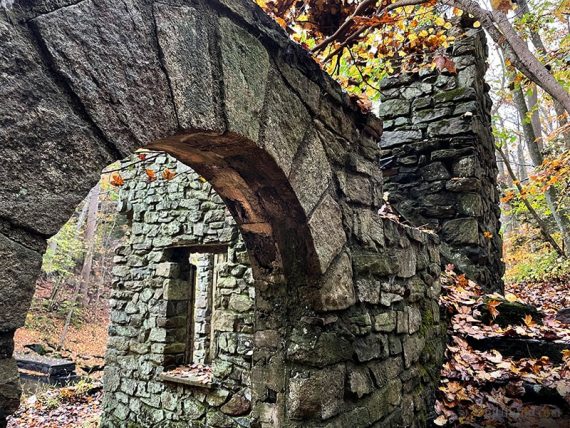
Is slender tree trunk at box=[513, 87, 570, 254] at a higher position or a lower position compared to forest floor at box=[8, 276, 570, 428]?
higher

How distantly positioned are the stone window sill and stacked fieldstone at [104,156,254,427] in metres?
0.04

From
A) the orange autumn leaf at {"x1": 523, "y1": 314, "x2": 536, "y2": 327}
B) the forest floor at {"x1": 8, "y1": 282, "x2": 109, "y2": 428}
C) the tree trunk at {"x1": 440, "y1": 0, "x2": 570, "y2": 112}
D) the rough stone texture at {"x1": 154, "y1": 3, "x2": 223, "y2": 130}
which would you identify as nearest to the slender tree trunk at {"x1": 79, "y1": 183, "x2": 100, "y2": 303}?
the forest floor at {"x1": 8, "y1": 282, "x2": 109, "y2": 428}

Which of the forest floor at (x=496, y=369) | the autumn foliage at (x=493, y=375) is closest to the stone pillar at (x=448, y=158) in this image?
the forest floor at (x=496, y=369)

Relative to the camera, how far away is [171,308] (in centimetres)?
496

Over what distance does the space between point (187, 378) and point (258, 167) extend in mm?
3479

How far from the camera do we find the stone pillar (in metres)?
4.60

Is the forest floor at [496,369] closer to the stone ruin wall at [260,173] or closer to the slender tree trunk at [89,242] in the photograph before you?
the stone ruin wall at [260,173]

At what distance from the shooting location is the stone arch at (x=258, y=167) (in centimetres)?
92

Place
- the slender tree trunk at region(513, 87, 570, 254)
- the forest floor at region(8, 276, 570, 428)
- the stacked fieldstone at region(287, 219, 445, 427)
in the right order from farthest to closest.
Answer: the slender tree trunk at region(513, 87, 570, 254)
the forest floor at region(8, 276, 570, 428)
the stacked fieldstone at region(287, 219, 445, 427)

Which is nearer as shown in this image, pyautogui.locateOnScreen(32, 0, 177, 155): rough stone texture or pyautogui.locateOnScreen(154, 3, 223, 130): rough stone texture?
pyautogui.locateOnScreen(32, 0, 177, 155): rough stone texture

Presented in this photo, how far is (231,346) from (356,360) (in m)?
2.44

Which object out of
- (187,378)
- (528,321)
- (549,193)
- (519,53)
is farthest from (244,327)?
(549,193)

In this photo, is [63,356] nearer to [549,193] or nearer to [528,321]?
[528,321]

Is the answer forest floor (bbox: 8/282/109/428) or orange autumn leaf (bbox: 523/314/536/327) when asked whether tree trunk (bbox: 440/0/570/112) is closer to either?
orange autumn leaf (bbox: 523/314/536/327)
